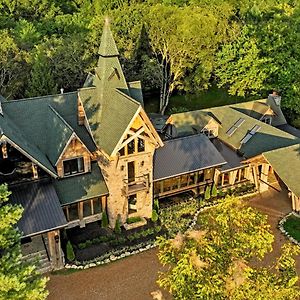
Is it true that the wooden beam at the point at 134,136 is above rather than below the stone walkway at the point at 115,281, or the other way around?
above

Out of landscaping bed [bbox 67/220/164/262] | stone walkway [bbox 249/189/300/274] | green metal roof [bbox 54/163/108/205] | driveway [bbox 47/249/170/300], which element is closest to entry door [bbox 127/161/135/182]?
green metal roof [bbox 54/163/108/205]

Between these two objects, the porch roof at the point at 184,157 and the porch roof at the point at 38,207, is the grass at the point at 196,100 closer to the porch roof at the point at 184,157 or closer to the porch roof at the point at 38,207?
the porch roof at the point at 184,157

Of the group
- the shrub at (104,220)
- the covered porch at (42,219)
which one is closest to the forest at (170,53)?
the shrub at (104,220)

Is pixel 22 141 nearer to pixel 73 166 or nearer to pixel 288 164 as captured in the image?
pixel 73 166

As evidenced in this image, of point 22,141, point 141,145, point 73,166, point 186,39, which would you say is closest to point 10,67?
point 186,39

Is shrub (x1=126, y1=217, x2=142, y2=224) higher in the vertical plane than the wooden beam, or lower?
lower

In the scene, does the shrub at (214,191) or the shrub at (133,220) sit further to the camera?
the shrub at (214,191)

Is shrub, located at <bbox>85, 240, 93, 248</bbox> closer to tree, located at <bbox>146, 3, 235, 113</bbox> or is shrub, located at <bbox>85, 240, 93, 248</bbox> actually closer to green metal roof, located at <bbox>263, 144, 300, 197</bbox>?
green metal roof, located at <bbox>263, 144, 300, 197</bbox>

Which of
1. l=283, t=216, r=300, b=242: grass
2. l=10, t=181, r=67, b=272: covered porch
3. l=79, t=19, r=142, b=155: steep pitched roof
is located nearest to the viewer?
l=10, t=181, r=67, b=272: covered porch
